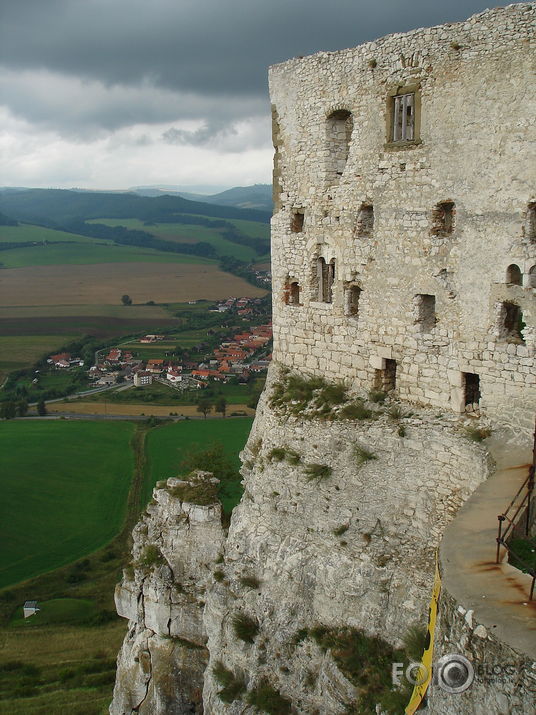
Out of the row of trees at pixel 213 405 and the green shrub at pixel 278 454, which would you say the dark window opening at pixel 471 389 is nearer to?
the green shrub at pixel 278 454

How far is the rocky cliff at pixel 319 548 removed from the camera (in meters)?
14.6

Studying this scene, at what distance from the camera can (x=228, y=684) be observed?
16.9 meters

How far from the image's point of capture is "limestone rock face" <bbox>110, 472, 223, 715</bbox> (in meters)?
20.0

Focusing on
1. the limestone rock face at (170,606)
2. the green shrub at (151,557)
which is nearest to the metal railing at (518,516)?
the limestone rock face at (170,606)

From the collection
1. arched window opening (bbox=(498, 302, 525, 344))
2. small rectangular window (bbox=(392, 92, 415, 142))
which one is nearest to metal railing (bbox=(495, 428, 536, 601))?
arched window opening (bbox=(498, 302, 525, 344))

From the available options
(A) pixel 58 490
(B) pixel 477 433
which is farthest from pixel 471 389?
(A) pixel 58 490

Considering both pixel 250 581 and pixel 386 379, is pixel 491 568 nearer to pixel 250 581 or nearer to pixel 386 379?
pixel 386 379

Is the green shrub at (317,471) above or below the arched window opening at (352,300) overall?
below

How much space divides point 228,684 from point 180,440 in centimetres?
5397

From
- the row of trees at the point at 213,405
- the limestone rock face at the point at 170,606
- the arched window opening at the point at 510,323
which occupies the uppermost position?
the arched window opening at the point at 510,323

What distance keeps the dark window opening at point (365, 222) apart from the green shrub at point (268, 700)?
970 cm

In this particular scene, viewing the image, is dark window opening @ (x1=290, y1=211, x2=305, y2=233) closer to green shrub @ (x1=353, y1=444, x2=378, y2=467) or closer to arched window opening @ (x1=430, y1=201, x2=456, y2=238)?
arched window opening @ (x1=430, y1=201, x2=456, y2=238)

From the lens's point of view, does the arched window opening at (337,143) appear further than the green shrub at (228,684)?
Yes

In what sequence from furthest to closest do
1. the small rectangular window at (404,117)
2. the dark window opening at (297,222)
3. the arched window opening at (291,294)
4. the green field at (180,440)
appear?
1. the green field at (180,440)
2. the arched window opening at (291,294)
3. the dark window opening at (297,222)
4. the small rectangular window at (404,117)
